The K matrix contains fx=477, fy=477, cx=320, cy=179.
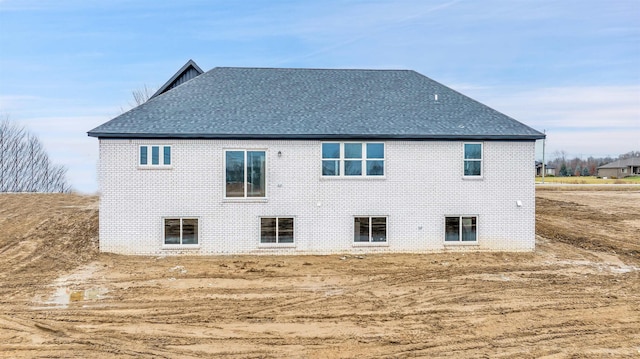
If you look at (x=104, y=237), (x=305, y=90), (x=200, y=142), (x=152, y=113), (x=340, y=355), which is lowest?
(x=340, y=355)

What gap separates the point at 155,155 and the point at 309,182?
511cm

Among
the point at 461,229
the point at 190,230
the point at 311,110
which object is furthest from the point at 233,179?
the point at 461,229

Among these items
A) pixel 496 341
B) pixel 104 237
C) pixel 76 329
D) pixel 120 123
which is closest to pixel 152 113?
pixel 120 123

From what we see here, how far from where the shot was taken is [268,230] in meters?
15.9

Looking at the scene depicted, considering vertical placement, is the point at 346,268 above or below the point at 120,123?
below

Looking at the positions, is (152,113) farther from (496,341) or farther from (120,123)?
(496,341)

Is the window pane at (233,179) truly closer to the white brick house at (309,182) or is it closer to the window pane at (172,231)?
the white brick house at (309,182)

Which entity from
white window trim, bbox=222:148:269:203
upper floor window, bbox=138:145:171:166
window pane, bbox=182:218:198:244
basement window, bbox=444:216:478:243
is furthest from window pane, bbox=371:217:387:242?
upper floor window, bbox=138:145:171:166

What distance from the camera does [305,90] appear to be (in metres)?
18.8

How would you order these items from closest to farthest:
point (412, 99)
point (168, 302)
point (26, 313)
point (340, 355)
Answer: point (340, 355) < point (26, 313) < point (168, 302) < point (412, 99)

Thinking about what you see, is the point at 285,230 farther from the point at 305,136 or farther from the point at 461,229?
the point at 461,229

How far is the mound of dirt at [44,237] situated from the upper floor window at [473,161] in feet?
41.5

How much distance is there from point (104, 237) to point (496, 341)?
1236 centimetres

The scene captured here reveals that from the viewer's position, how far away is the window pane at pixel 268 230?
15.8 meters
